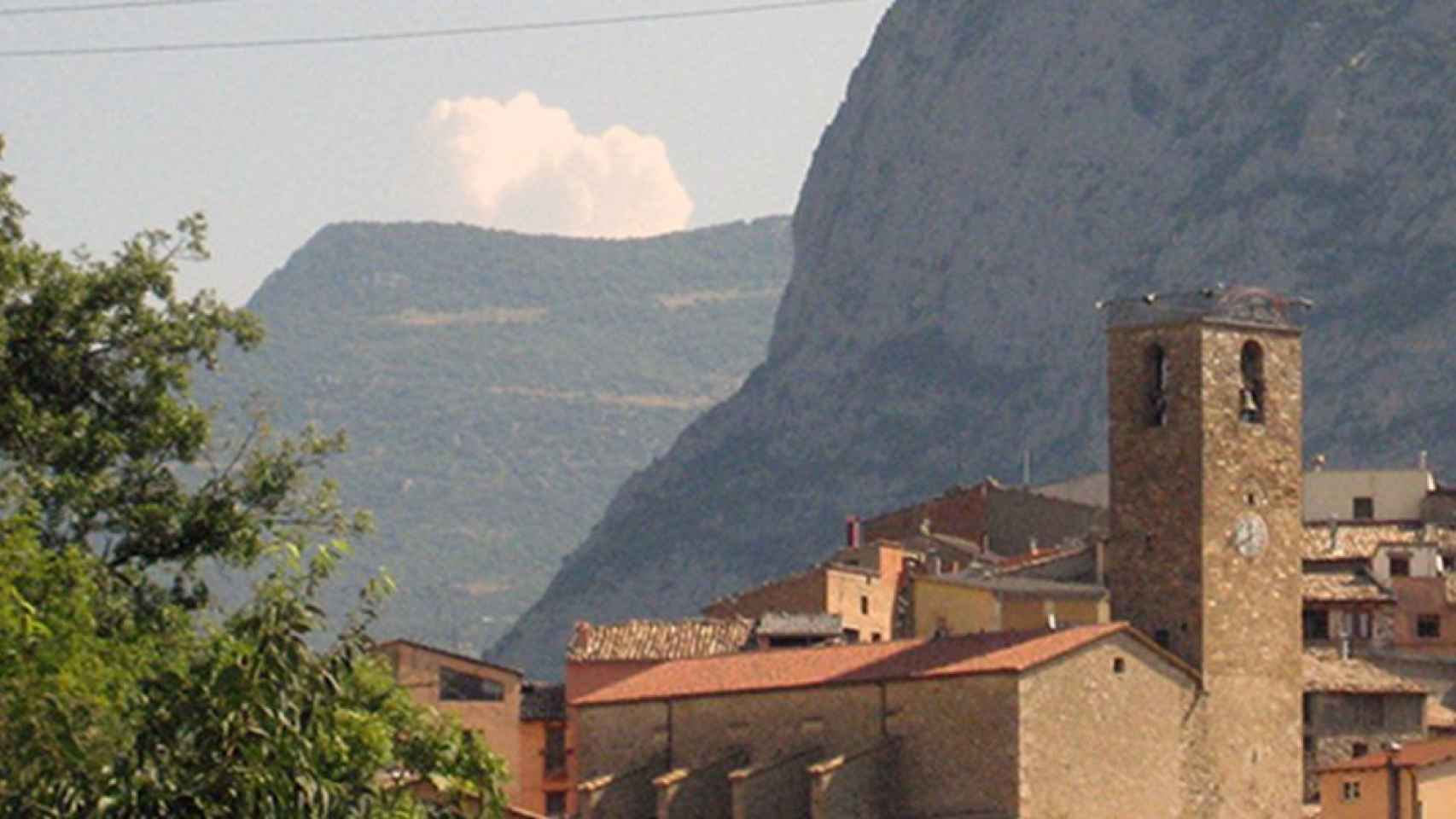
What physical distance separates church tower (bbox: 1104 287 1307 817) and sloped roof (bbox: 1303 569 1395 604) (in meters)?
16.4

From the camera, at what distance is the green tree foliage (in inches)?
1287

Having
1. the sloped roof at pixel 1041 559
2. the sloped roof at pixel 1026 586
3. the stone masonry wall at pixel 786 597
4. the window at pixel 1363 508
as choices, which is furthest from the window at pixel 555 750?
the window at pixel 1363 508

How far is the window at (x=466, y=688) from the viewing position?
95688 mm

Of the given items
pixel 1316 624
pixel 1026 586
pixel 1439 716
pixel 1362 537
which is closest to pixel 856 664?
pixel 1026 586

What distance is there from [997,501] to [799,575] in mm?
10254

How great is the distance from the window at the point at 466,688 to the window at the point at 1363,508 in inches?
1106

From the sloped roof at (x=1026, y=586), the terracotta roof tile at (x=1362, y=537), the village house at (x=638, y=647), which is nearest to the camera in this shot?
the sloped roof at (x=1026, y=586)

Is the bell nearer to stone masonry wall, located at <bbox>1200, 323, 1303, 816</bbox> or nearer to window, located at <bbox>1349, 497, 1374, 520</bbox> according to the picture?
stone masonry wall, located at <bbox>1200, 323, 1303, 816</bbox>

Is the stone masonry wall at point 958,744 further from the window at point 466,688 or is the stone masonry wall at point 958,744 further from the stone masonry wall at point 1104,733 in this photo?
the window at point 466,688

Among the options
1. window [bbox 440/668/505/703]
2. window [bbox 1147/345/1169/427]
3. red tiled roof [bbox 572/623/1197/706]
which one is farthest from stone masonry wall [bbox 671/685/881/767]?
window [bbox 440/668/505/703]

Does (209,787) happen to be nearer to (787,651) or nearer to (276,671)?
(276,671)

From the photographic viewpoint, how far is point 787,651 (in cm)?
8250

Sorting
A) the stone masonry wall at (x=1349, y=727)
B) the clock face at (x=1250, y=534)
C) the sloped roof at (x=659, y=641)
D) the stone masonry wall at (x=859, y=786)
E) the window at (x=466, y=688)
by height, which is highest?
the clock face at (x=1250, y=534)

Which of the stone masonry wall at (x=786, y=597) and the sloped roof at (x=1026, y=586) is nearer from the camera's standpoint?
the sloped roof at (x=1026, y=586)
